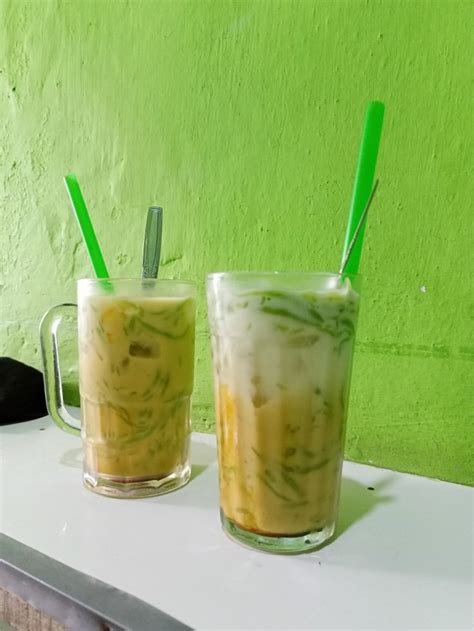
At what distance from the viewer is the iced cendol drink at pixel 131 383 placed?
2.08 ft

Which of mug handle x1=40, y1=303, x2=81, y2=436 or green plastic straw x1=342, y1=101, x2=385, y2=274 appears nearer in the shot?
green plastic straw x1=342, y1=101, x2=385, y2=274

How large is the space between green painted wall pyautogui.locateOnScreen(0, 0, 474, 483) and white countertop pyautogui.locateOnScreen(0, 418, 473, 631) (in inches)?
6.2

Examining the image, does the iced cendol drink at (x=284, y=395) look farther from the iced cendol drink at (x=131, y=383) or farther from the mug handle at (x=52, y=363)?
the mug handle at (x=52, y=363)

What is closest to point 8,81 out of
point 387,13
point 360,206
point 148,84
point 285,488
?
point 148,84

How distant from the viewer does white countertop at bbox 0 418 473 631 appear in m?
0.41

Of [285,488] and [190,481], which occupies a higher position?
[285,488]

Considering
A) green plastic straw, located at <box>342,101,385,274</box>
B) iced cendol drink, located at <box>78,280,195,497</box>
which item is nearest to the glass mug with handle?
iced cendol drink, located at <box>78,280,195,497</box>

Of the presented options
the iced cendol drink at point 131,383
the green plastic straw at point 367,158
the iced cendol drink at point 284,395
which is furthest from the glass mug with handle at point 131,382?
the green plastic straw at point 367,158

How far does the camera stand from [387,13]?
71cm

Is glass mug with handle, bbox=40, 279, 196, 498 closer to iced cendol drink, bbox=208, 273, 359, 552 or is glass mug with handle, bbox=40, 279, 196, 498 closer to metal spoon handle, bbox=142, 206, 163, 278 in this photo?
metal spoon handle, bbox=142, 206, 163, 278

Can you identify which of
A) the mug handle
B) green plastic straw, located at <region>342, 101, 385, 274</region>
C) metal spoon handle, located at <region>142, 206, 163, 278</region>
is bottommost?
the mug handle

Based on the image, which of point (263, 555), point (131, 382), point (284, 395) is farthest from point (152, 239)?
point (263, 555)

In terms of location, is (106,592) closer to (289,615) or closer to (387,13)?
(289,615)

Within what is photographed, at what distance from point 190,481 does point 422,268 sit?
0.45m
